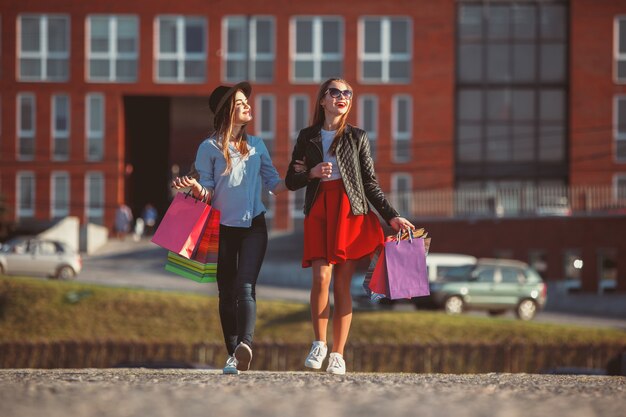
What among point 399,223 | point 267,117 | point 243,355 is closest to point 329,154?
point 399,223

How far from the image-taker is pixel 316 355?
27.5 feet

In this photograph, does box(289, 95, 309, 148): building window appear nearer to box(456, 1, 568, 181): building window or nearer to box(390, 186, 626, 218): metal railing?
box(456, 1, 568, 181): building window

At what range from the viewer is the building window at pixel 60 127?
53125 mm

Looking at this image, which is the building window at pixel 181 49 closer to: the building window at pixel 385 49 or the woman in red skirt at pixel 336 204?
the building window at pixel 385 49

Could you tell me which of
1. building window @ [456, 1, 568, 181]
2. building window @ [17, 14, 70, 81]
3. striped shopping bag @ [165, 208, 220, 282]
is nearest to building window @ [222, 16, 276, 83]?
building window @ [17, 14, 70, 81]

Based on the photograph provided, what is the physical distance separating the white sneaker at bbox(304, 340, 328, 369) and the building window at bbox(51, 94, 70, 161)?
45.9m

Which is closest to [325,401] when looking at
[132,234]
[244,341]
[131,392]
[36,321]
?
[131,392]

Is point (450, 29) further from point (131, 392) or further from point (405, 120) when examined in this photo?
point (131, 392)

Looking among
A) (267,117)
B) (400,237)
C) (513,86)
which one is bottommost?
(400,237)

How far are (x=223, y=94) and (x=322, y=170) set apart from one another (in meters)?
1.08

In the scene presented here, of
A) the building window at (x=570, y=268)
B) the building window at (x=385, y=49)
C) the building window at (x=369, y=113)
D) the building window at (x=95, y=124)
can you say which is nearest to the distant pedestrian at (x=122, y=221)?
the building window at (x=95, y=124)

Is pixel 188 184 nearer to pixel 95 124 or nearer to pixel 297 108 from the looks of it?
pixel 297 108

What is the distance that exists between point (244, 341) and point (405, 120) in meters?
45.1

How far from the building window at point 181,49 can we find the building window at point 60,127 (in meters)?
4.05
